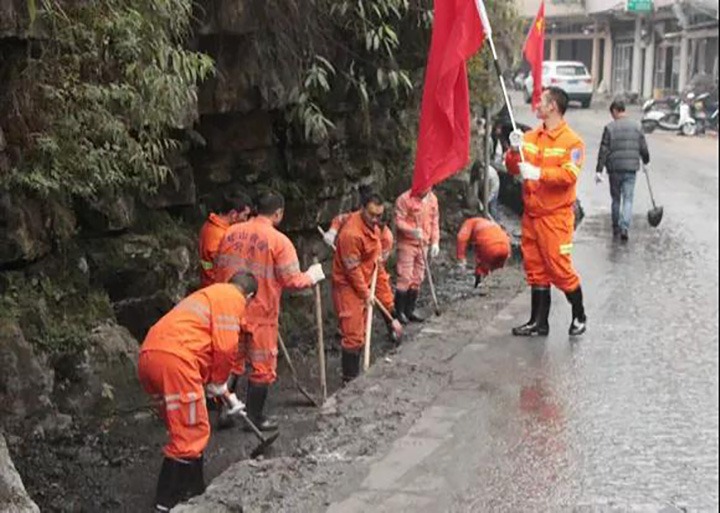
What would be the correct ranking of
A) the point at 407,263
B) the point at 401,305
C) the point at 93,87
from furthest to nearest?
1. the point at 401,305
2. the point at 407,263
3. the point at 93,87

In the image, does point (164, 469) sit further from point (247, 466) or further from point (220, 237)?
point (220, 237)

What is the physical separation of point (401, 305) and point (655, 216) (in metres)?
5.49

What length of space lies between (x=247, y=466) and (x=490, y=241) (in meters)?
5.95

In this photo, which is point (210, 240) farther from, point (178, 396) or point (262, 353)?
point (178, 396)

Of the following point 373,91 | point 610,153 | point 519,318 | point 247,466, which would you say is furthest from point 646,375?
point 610,153

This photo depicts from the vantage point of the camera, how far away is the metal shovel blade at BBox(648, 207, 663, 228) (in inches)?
567

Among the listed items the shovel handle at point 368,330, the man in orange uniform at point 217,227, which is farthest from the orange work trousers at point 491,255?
the man in orange uniform at point 217,227

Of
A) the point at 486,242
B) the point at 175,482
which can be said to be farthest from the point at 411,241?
the point at 175,482

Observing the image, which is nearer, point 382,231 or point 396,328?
point 396,328

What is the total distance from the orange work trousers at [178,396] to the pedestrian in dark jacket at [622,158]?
8.93 meters

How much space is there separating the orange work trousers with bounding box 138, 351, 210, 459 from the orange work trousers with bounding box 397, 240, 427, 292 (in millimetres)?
4746

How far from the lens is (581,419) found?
257 inches

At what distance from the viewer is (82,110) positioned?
21.1 feet

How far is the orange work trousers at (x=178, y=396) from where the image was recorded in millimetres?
5617
